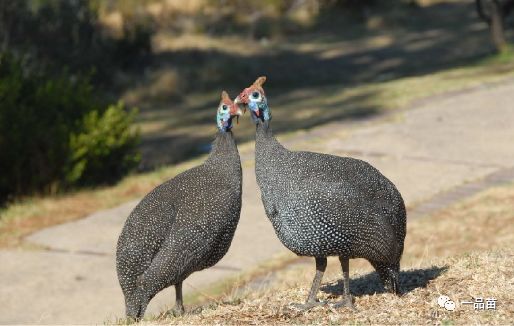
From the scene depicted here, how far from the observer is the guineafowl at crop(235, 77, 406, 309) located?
20.0 feet

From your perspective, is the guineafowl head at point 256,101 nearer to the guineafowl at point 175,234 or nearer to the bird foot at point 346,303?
the guineafowl at point 175,234

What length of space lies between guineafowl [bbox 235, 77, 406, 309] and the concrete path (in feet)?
7.54

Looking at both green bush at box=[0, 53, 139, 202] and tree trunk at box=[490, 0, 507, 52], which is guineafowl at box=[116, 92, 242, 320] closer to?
green bush at box=[0, 53, 139, 202]

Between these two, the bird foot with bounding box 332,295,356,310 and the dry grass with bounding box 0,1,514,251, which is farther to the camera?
the dry grass with bounding box 0,1,514,251

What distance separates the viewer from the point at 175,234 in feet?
21.3

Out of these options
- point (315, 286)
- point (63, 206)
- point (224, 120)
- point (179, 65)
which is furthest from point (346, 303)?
point (179, 65)

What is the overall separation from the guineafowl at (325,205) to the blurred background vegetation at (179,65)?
610 centimetres

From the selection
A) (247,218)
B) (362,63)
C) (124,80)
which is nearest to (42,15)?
(124,80)

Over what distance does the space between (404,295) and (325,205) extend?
0.93 meters

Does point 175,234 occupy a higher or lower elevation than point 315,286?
higher

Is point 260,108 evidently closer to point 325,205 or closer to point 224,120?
point 224,120

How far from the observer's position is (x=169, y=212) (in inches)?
259

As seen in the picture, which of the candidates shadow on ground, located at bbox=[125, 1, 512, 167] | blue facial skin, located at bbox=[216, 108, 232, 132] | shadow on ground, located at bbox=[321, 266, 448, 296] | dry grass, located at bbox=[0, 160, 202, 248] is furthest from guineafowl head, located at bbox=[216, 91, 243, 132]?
shadow on ground, located at bbox=[125, 1, 512, 167]

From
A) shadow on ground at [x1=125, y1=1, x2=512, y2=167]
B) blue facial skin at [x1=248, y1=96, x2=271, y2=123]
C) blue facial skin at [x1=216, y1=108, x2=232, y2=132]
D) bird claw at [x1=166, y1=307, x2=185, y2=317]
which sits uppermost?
blue facial skin at [x1=248, y1=96, x2=271, y2=123]
